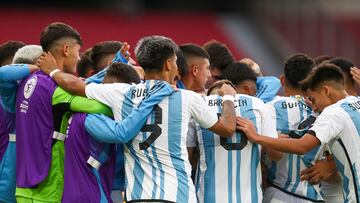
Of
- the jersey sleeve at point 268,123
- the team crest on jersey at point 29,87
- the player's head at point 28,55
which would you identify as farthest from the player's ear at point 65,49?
the jersey sleeve at point 268,123

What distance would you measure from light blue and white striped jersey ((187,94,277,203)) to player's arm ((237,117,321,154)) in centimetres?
11

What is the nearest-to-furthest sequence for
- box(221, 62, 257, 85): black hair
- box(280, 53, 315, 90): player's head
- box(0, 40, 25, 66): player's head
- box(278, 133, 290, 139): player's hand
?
box(278, 133, 290, 139): player's hand → box(280, 53, 315, 90): player's head → box(221, 62, 257, 85): black hair → box(0, 40, 25, 66): player's head

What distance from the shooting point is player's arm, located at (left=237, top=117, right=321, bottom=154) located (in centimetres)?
723

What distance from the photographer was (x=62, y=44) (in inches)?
293

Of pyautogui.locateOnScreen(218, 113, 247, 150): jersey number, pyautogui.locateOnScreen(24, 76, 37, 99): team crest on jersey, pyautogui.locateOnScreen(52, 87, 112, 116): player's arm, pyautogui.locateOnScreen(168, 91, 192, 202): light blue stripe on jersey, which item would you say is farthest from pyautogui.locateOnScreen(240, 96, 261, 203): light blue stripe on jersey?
pyautogui.locateOnScreen(24, 76, 37, 99): team crest on jersey

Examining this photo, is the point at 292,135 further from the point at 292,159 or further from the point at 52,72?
the point at 52,72

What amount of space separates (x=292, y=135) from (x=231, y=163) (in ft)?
2.41

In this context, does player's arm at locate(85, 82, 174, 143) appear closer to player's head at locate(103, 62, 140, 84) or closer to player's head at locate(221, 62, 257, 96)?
player's head at locate(103, 62, 140, 84)

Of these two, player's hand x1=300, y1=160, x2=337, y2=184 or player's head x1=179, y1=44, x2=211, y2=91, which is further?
player's head x1=179, y1=44, x2=211, y2=91

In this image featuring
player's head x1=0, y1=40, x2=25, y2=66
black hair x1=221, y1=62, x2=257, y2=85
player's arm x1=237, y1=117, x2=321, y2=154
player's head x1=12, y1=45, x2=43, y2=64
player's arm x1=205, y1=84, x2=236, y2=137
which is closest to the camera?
player's arm x1=205, y1=84, x2=236, y2=137

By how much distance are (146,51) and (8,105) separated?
1325 mm

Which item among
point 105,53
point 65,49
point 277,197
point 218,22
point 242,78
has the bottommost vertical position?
point 277,197

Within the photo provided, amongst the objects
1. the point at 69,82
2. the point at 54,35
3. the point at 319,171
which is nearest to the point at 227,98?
the point at 319,171

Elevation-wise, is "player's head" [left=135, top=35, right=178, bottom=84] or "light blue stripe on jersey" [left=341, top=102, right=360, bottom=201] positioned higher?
"player's head" [left=135, top=35, right=178, bottom=84]
